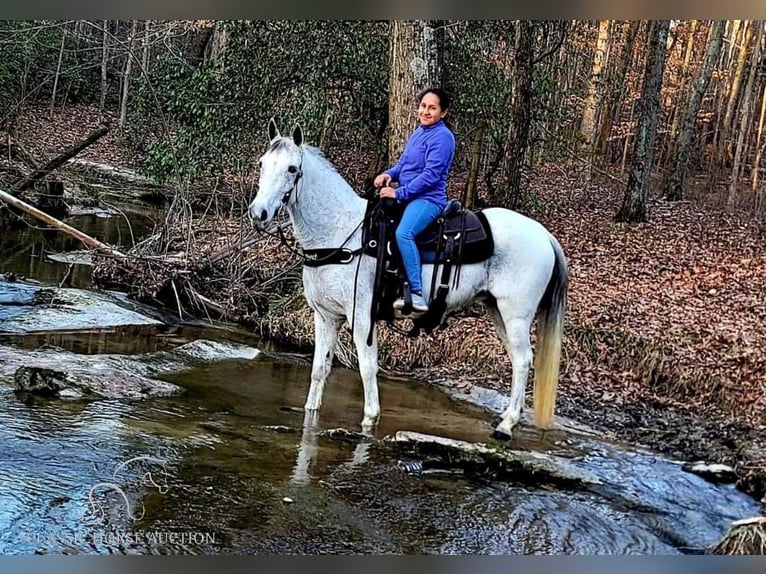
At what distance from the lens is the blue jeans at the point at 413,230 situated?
11.2ft

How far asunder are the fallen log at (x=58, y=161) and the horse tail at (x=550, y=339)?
9.89 feet

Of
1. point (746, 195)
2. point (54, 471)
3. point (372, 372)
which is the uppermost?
point (746, 195)

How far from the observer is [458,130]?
434 centimetres

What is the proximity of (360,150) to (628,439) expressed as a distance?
2.18 metres

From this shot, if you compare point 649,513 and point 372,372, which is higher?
point 372,372

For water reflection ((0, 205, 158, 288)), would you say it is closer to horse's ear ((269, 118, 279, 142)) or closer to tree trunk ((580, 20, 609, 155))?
horse's ear ((269, 118, 279, 142))

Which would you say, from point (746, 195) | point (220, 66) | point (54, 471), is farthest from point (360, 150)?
point (54, 471)

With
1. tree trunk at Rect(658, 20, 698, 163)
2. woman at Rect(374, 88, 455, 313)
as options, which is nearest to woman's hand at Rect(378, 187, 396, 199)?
woman at Rect(374, 88, 455, 313)

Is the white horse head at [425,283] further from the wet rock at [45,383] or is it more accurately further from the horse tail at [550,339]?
the wet rock at [45,383]

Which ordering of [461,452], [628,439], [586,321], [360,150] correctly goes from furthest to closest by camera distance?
1. [360,150]
2. [586,321]
3. [628,439]
4. [461,452]

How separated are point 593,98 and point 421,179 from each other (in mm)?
1506

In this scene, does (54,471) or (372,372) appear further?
(372,372)

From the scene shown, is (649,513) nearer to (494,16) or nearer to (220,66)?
(494,16)

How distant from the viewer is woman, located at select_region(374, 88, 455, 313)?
10.9 ft
